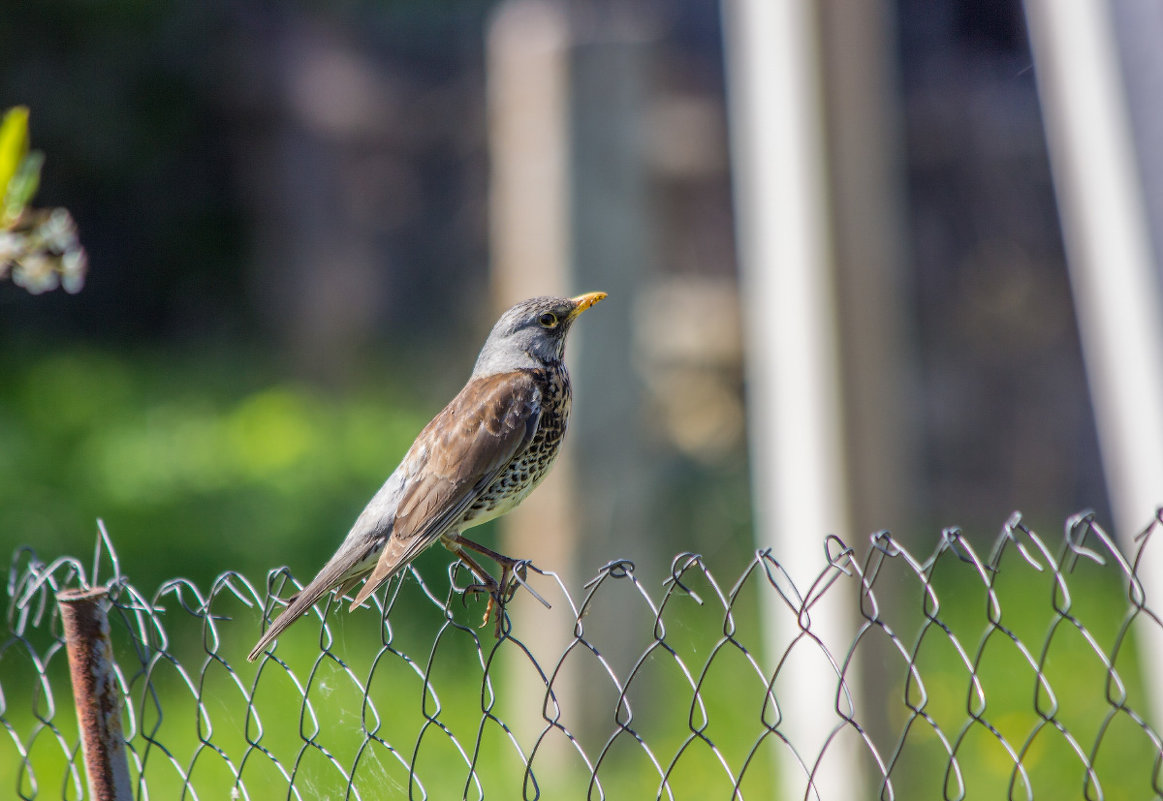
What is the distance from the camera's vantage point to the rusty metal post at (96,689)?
2287 mm

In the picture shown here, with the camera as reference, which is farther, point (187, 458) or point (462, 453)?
point (187, 458)

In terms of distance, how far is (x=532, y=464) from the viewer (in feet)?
9.55

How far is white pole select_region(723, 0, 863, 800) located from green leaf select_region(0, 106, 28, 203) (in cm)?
216

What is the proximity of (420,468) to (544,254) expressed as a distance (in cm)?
198

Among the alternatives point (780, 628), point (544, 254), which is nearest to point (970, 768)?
point (780, 628)

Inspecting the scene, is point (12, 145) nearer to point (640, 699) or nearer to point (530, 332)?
point (530, 332)

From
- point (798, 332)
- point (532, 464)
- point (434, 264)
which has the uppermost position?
point (434, 264)

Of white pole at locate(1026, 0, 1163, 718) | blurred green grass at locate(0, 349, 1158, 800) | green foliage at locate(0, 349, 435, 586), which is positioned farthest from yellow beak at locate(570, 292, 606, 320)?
green foliage at locate(0, 349, 435, 586)

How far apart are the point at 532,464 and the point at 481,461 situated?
0.17m

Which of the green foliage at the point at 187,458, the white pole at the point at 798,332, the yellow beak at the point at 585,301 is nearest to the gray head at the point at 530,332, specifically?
the yellow beak at the point at 585,301

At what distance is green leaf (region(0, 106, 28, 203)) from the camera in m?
2.38

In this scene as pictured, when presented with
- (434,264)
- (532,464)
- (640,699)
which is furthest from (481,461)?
(434,264)

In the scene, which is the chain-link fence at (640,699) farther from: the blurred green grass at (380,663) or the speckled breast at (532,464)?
the speckled breast at (532,464)

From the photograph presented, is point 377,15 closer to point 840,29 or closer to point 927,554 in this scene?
point 927,554
